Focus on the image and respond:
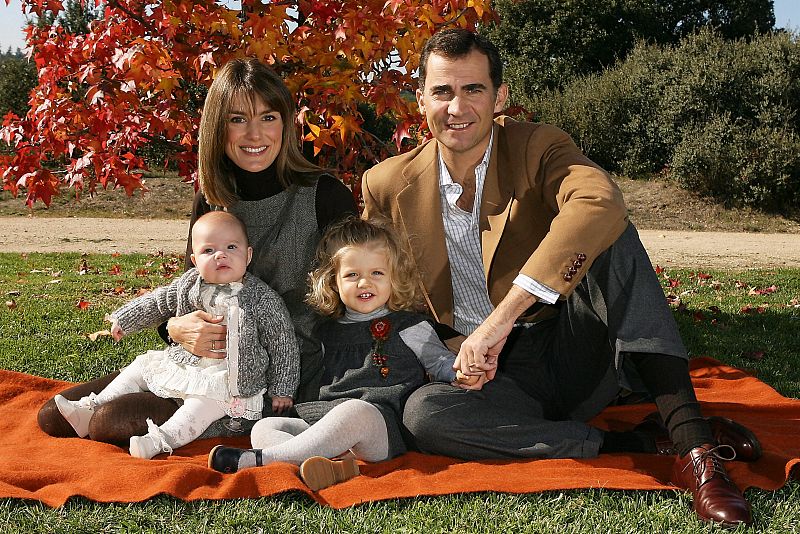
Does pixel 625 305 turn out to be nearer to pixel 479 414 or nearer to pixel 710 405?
pixel 479 414

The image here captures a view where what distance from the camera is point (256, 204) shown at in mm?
3832

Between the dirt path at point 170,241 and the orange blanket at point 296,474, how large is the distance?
328 inches

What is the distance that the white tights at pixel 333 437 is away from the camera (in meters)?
3.16

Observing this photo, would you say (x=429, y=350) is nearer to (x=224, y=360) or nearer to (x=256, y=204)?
(x=224, y=360)

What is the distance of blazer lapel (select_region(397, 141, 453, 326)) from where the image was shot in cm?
362

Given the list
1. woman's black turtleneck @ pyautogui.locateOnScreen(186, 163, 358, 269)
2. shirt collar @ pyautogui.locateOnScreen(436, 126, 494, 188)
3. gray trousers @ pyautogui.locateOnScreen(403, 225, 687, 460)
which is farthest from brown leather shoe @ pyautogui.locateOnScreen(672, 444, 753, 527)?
woman's black turtleneck @ pyautogui.locateOnScreen(186, 163, 358, 269)

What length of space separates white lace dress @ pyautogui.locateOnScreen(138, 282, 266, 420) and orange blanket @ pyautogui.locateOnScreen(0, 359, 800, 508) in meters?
0.22

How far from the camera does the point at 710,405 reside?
13.1 ft

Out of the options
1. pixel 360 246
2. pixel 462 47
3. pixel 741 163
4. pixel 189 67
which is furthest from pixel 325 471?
pixel 741 163

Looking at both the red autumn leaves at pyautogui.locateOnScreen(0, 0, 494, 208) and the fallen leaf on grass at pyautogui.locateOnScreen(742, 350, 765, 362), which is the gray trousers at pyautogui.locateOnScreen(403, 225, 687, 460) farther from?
the fallen leaf on grass at pyautogui.locateOnScreen(742, 350, 765, 362)

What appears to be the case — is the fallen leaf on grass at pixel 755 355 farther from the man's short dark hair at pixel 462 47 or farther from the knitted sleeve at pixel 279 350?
the knitted sleeve at pixel 279 350

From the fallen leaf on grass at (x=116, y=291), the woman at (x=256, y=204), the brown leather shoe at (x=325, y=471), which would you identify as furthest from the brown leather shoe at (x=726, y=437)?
the fallen leaf on grass at (x=116, y=291)

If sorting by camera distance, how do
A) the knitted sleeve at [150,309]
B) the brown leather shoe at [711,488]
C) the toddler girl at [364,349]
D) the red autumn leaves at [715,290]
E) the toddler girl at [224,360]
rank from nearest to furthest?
1. the brown leather shoe at [711,488]
2. the toddler girl at [364,349]
3. the toddler girl at [224,360]
4. the knitted sleeve at [150,309]
5. the red autumn leaves at [715,290]

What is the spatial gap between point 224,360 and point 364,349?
615 mm
